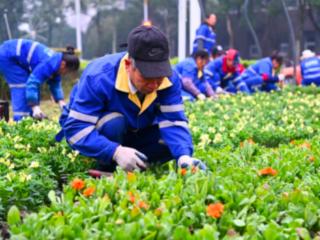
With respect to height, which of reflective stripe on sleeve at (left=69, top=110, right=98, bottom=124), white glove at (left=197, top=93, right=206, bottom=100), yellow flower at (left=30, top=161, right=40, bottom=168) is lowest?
white glove at (left=197, top=93, right=206, bottom=100)

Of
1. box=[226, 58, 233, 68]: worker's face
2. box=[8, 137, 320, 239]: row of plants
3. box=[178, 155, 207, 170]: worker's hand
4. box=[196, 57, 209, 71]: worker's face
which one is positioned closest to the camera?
box=[8, 137, 320, 239]: row of plants

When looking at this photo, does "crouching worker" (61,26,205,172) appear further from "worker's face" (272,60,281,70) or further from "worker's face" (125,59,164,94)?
"worker's face" (272,60,281,70)

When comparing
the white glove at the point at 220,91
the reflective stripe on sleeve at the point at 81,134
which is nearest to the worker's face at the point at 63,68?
the reflective stripe on sleeve at the point at 81,134

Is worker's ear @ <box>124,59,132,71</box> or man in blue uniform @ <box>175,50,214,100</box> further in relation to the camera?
man in blue uniform @ <box>175,50,214,100</box>

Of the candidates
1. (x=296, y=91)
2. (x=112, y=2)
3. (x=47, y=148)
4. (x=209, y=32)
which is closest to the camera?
(x=47, y=148)

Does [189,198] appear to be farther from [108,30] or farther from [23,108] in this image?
[108,30]

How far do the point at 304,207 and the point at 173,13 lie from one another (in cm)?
2408

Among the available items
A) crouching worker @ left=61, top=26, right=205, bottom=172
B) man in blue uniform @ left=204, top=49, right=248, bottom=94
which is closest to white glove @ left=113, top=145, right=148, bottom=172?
crouching worker @ left=61, top=26, right=205, bottom=172

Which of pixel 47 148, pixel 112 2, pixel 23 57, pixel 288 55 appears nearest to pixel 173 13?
pixel 112 2

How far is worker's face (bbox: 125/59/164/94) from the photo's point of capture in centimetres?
285

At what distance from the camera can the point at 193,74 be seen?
802 centimetres

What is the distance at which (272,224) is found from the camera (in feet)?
6.54

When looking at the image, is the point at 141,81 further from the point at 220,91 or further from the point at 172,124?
the point at 220,91

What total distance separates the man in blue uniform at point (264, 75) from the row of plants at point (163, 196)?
536 cm
